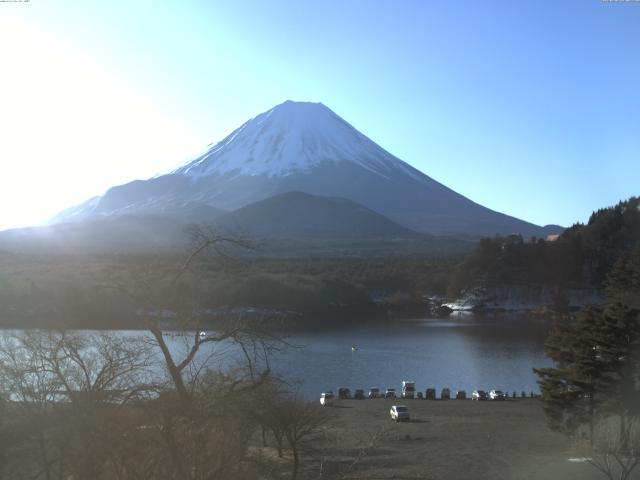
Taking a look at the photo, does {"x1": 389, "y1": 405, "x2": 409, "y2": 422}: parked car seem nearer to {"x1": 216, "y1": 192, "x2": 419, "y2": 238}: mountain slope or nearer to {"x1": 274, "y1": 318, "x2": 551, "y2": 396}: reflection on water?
{"x1": 274, "y1": 318, "x2": 551, "y2": 396}: reflection on water

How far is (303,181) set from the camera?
413ft

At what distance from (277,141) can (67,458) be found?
435 ft

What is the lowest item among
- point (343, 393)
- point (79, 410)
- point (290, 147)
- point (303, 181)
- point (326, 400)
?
point (343, 393)

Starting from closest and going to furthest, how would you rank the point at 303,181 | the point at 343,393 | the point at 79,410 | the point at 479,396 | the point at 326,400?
the point at 79,410
the point at 326,400
the point at 479,396
the point at 343,393
the point at 303,181

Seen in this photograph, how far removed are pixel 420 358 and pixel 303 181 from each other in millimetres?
98876

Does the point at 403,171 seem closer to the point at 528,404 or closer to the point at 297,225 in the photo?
the point at 297,225

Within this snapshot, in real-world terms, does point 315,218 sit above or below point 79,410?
above

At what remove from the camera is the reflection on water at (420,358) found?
2327cm

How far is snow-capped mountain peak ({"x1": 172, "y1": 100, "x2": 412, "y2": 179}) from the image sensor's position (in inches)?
5144

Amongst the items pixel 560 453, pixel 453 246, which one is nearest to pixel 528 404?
pixel 560 453

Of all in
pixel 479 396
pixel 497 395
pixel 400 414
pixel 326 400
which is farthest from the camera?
pixel 479 396

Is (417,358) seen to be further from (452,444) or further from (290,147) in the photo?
(290,147)

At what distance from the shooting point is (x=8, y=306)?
30.2 m

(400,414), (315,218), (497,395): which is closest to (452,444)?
(400,414)
